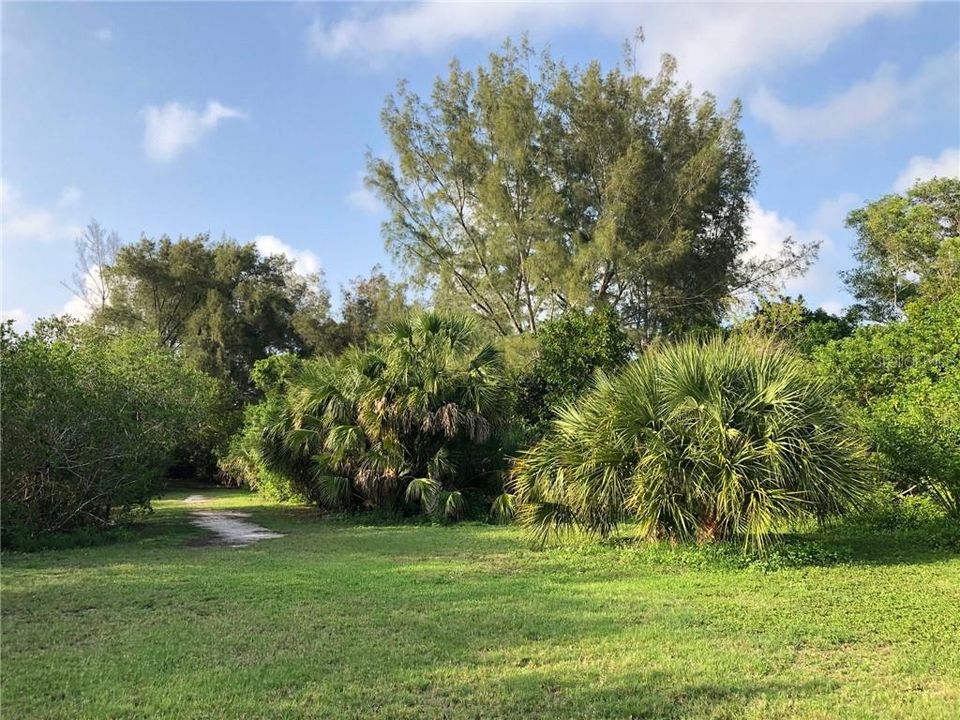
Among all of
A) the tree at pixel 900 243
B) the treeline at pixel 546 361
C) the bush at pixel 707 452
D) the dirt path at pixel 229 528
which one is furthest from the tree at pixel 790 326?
the dirt path at pixel 229 528

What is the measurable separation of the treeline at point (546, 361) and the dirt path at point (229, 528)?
1531 millimetres

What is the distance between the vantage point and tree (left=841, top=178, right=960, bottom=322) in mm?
27172

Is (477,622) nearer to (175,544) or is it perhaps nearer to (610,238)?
(175,544)

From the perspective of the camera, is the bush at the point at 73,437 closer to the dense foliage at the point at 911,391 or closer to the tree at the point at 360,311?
the dense foliage at the point at 911,391

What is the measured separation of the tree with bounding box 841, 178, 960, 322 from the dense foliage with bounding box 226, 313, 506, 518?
18.1m

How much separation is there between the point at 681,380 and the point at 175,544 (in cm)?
857

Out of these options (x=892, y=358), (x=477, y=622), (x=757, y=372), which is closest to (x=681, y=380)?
(x=757, y=372)

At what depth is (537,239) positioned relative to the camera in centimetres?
2453

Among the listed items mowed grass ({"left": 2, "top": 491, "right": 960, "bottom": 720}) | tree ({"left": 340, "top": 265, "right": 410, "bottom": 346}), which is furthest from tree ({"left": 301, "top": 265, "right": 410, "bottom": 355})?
mowed grass ({"left": 2, "top": 491, "right": 960, "bottom": 720})

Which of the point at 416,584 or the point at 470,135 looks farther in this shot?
the point at 470,135

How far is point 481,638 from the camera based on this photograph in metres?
5.54

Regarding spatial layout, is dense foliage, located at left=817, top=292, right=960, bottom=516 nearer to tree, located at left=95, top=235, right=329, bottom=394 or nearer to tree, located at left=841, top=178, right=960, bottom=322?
tree, located at left=841, top=178, right=960, bottom=322

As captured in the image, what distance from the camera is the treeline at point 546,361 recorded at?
9539mm

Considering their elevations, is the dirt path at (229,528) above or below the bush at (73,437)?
below
